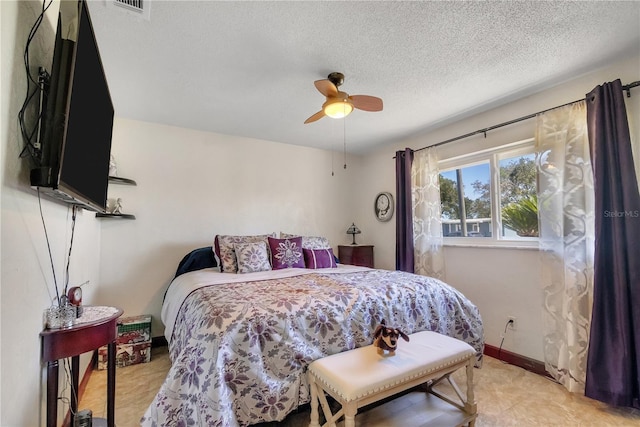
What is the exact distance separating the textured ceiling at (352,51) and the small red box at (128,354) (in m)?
2.22

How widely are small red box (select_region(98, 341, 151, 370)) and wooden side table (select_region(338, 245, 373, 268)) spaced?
250cm

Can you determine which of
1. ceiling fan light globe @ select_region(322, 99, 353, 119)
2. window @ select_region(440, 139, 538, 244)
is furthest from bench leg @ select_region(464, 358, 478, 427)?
ceiling fan light globe @ select_region(322, 99, 353, 119)

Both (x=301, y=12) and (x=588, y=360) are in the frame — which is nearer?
(x=301, y=12)

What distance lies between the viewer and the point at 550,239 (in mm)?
2273

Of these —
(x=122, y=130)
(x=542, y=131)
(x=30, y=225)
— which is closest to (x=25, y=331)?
(x=30, y=225)

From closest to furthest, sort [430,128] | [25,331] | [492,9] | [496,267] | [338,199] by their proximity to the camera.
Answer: [25,331], [492,9], [496,267], [430,128], [338,199]

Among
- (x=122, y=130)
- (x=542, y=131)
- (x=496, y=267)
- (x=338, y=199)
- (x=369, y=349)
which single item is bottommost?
(x=369, y=349)

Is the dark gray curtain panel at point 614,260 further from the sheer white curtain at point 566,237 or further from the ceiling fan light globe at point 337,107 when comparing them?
the ceiling fan light globe at point 337,107

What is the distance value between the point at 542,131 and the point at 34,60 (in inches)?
126

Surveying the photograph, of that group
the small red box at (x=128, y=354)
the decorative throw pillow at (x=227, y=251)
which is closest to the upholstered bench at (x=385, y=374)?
the decorative throw pillow at (x=227, y=251)

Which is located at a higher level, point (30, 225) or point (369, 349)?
point (30, 225)

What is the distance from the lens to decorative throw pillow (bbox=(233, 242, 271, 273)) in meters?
2.74

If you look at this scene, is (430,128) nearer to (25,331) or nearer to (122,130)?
(122,130)

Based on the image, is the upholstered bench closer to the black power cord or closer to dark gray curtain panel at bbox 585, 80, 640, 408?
dark gray curtain panel at bbox 585, 80, 640, 408
